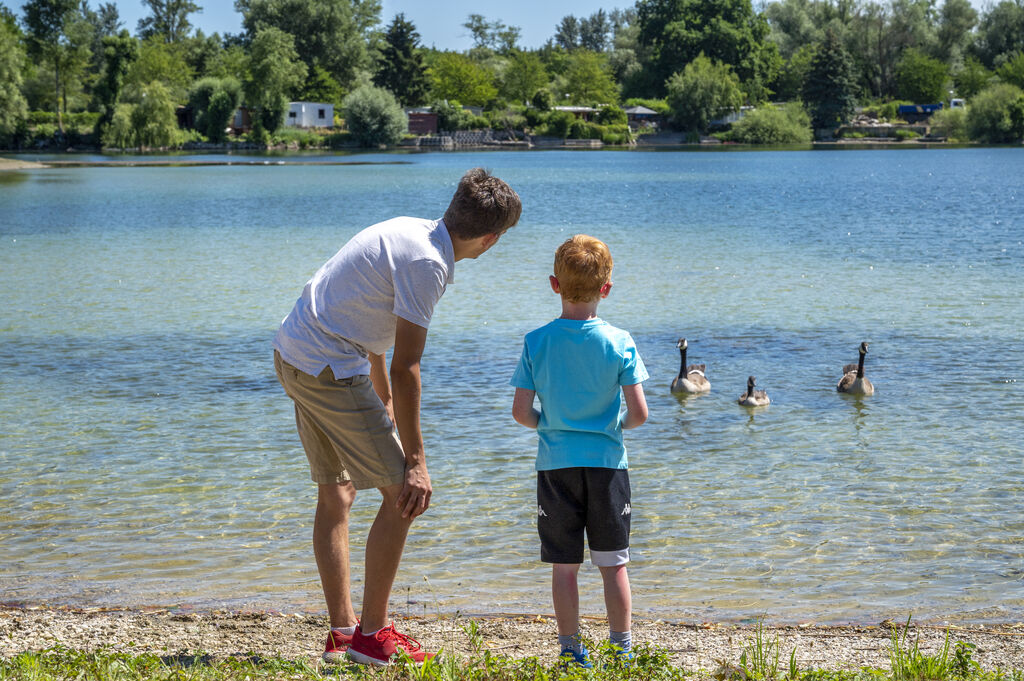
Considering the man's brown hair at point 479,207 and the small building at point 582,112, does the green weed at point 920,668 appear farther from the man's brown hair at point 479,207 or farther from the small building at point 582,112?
the small building at point 582,112

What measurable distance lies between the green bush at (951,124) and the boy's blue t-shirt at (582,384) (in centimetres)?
11491

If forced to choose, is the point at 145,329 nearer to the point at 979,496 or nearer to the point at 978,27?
the point at 979,496

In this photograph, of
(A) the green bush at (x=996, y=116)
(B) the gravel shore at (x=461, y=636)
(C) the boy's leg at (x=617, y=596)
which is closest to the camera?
(C) the boy's leg at (x=617, y=596)

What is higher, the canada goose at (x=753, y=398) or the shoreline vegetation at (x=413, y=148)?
the shoreline vegetation at (x=413, y=148)

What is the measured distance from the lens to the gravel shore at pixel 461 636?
452cm

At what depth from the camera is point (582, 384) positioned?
409cm

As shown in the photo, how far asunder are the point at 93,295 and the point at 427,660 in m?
16.7

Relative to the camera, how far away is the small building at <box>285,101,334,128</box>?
108625 mm

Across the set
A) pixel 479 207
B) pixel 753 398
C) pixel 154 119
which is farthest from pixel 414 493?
pixel 154 119

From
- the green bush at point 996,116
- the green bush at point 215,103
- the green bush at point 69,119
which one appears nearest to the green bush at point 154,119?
the green bush at point 69,119

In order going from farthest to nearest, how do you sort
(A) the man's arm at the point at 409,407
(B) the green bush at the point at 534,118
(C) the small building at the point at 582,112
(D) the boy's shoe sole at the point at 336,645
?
(C) the small building at the point at 582,112
(B) the green bush at the point at 534,118
(D) the boy's shoe sole at the point at 336,645
(A) the man's arm at the point at 409,407

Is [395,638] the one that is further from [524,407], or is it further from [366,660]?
[524,407]

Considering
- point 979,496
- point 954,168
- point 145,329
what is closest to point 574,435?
point 979,496

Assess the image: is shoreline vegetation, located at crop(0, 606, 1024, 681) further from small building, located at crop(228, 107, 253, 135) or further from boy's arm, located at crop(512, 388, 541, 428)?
small building, located at crop(228, 107, 253, 135)
